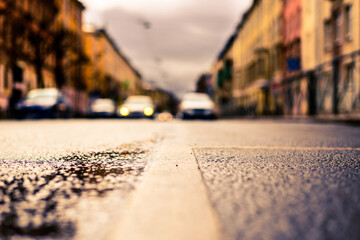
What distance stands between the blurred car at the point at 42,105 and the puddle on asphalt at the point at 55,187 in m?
15.6

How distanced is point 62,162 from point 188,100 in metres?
20.1

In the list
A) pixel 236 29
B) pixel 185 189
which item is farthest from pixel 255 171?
pixel 236 29

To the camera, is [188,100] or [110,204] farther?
[188,100]

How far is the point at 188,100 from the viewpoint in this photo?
23.5 m

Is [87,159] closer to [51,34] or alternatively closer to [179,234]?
[179,234]

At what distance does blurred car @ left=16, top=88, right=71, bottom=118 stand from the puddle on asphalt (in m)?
15.6

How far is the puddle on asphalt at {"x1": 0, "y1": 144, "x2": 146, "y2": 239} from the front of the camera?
1644 millimetres

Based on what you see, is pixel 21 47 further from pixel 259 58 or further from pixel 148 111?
pixel 259 58

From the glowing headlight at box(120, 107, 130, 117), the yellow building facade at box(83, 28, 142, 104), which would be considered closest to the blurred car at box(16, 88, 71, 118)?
the glowing headlight at box(120, 107, 130, 117)

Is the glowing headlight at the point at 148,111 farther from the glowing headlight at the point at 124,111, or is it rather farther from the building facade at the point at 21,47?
the building facade at the point at 21,47

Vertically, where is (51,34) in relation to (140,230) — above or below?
above

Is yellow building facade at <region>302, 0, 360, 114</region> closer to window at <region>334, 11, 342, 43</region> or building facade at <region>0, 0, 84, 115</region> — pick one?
window at <region>334, 11, 342, 43</region>

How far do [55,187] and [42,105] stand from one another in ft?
56.9

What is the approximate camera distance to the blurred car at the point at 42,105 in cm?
1861
